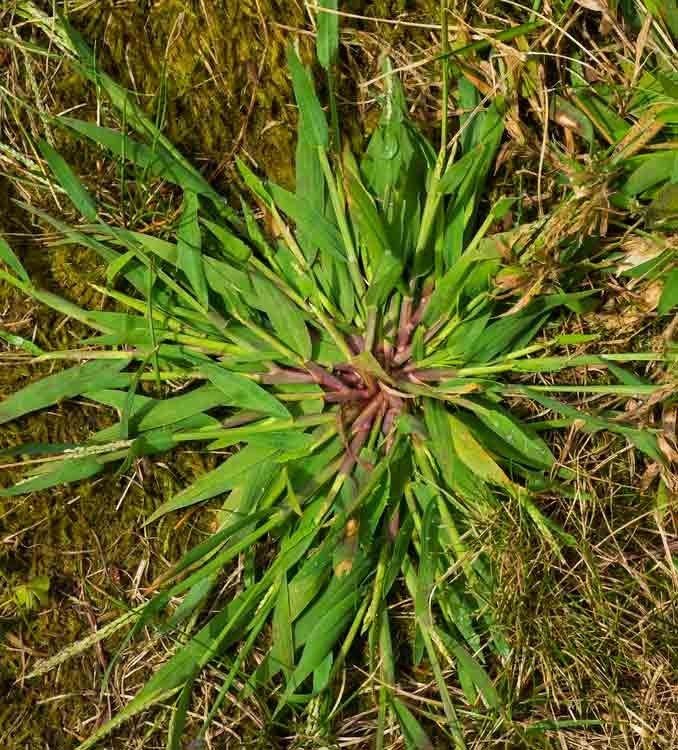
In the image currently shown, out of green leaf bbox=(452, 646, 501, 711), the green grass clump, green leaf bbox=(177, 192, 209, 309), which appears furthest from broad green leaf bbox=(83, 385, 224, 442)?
green leaf bbox=(452, 646, 501, 711)

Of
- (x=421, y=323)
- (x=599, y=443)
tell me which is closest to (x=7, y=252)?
(x=421, y=323)

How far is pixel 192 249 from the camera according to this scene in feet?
4.75

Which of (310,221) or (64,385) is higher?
(310,221)

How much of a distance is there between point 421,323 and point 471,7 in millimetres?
583

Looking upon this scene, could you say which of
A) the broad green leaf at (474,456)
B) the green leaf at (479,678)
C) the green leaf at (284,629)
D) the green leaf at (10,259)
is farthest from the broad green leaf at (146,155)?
the green leaf at (479,678)

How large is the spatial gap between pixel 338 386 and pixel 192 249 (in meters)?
0.34

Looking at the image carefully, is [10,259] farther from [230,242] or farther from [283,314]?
[283,314]

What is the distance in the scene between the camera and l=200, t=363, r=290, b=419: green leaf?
1406 millimetres

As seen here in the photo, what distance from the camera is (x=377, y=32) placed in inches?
61.1

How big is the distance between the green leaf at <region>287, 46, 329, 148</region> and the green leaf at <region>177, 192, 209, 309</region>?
0.24 metres

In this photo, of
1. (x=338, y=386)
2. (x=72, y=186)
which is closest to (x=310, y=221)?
(x=338, y=386)

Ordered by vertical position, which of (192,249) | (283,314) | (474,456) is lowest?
(474,456)

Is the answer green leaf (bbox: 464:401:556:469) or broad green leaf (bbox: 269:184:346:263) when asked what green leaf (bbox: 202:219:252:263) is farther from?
green leaf (bbox: 464:401:556:469)

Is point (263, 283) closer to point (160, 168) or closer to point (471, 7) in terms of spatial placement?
point (160, 168)
